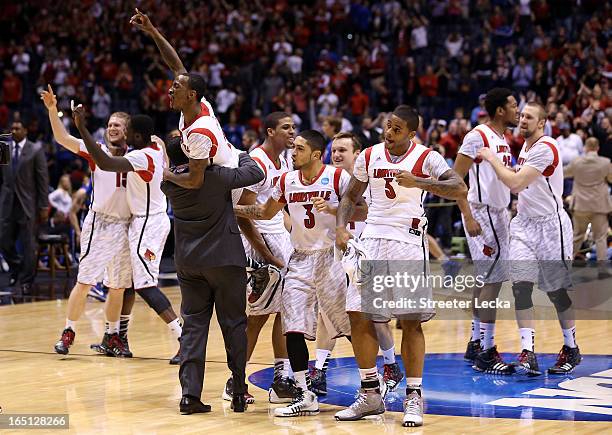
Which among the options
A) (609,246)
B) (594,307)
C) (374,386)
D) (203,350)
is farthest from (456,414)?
(609,246)

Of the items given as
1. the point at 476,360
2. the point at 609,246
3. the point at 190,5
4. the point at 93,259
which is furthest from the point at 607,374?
the point at 190,5

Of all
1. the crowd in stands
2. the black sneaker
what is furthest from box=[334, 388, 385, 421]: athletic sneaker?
the crowd in stands

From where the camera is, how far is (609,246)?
17.3 metres

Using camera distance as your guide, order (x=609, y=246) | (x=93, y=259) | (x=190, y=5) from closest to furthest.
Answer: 1. (x=93, y=259)
2. (x=609, y=246)
3. (x=190, y=5)

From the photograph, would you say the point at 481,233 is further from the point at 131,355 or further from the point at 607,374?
the point at 131,355

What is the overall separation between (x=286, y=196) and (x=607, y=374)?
3209 millimetres

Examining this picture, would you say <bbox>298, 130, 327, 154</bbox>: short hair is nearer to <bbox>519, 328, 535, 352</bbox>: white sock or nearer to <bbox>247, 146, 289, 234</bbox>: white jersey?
<bbox>247, 146, 289, 234</bbox>: white jersey

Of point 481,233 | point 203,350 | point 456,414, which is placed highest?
point 481,233

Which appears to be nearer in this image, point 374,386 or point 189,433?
point 189,433

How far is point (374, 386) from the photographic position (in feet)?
24.3

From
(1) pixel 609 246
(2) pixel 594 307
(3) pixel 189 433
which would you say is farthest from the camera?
(1) pixel 609 246

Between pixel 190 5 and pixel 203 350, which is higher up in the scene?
pixel 190 5

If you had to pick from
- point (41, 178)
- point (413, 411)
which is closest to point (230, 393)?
point (413, 411)

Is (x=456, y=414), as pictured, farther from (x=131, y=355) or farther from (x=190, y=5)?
(x=190, y=5)
